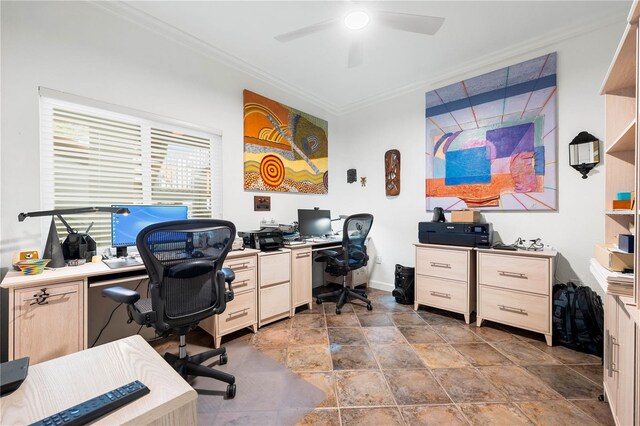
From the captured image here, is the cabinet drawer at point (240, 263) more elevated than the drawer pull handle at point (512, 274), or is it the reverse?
the cabinet drawer at point (240, 263)

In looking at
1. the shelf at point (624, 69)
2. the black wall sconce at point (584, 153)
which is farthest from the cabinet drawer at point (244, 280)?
the black wall sconce at point (584, 153)

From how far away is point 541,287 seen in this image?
2.33 m

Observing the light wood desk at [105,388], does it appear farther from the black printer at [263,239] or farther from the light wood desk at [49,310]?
the black printer at [263,239]

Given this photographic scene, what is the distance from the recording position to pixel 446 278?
2.91m

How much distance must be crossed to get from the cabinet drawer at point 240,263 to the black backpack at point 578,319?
2.78 metres

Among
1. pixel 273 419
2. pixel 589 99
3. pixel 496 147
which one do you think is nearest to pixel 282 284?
pixel 273 419

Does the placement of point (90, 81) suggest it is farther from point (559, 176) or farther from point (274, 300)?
point (559, 176)

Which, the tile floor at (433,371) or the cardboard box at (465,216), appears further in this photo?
the cardboard box at (465,216)

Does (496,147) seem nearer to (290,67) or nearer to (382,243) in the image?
(382,243)

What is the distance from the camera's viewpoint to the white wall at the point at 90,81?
6.08ft

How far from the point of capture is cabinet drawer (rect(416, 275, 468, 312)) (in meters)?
2.80

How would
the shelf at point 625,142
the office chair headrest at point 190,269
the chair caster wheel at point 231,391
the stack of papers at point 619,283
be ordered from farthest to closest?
the chair caster wheel at point 231,391, the office chair headrest at point 190,269, the shelf at point 625,142, the stack of papers at point 619,283

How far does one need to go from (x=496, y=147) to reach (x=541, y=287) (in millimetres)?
1537

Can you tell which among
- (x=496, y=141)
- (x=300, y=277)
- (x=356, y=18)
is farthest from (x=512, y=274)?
(x=356, y=18)
